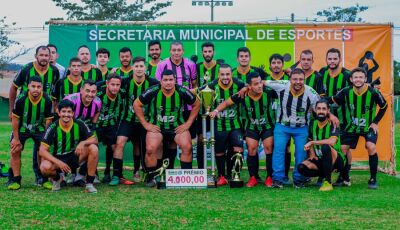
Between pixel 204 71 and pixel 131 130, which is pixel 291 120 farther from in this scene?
pixel 131 130

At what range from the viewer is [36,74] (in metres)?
8.23

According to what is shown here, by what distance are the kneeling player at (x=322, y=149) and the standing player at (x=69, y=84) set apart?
119 inches

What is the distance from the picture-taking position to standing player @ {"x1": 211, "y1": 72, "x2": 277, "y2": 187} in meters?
8.06

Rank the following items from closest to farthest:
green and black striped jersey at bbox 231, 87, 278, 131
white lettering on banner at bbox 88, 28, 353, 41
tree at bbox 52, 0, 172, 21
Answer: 1. green and black striped jersey at bbox 231, 87, 278, 131
2. white lettering on banner at bbox 88, 28, 353, 41
3. tree at bbox 52, 0, 172, 21

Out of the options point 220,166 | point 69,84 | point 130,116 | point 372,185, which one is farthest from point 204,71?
point 372,185

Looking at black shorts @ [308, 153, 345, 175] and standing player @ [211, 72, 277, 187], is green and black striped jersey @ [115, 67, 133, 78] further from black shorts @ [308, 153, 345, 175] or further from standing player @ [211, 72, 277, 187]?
black shorts @ [308, 153, 345, 175]

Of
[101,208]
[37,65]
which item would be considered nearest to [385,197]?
[101,208]

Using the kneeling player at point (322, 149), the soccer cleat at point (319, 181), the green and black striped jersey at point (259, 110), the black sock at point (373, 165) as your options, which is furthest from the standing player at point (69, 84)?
the black sock at point (373, 165)

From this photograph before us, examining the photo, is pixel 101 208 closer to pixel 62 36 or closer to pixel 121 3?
pixel 62 36

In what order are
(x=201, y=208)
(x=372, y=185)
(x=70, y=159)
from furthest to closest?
(x=372, y=185) < (x=70, y=159) < (x=201, y=208)

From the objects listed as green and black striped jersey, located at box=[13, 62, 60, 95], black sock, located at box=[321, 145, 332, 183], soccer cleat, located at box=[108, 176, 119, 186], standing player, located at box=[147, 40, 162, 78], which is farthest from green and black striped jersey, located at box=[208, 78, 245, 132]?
green and black striped jersey, located at box=[13, 62, 60, 95]

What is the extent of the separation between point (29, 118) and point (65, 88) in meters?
0.75

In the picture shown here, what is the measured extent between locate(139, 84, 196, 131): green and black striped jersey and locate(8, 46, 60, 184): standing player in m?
1.26

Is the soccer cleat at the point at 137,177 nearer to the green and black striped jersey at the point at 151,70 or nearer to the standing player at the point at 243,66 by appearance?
the green and black striped jersey at the point at 151,70
